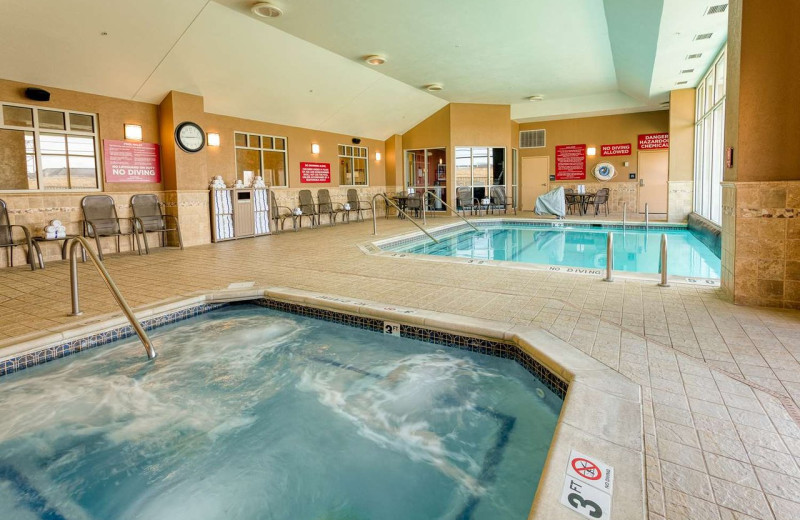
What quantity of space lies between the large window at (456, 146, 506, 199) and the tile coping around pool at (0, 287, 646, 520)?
9913 mm

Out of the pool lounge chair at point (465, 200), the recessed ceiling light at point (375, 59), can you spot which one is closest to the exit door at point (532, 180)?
the pool lounge chair at point (465, 200)

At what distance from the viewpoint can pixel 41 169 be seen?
633 centimetres

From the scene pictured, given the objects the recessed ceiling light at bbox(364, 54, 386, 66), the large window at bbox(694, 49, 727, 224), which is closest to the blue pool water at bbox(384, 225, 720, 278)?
the large window at bbox(694, 49, 727, 224)

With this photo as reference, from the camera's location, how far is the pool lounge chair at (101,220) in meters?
6.59

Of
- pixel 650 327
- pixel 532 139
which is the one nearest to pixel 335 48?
pixel 650 327

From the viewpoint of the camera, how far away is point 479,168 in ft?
44.2

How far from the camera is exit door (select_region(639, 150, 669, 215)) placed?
1295 centimetres

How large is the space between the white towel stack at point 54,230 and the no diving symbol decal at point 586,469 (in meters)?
6.93

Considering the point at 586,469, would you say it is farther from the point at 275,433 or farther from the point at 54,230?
the point at 54,230

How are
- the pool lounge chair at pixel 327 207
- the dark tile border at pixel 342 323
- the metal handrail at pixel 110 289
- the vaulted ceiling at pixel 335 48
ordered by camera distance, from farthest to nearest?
the pool lounge chair at pixel 327 207, the vaulted ceiling at pixel 335 48, the metal handrail at pixel 110 289, the dark tile border at pixel 342 323

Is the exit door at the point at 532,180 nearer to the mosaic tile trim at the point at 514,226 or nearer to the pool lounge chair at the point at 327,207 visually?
the mosaic tile trim at the point at 514,226

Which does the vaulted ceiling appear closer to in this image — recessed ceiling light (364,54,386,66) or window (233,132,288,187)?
recessed ceiling light (364,54,386,66)

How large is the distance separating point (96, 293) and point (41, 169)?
3234 mm

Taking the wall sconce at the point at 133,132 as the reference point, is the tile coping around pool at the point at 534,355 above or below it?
below
